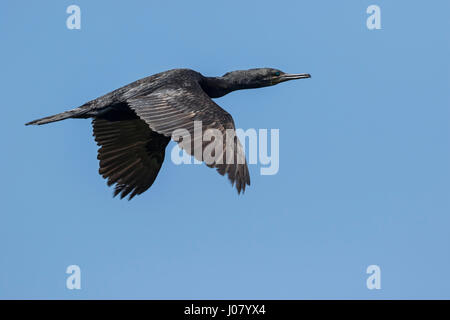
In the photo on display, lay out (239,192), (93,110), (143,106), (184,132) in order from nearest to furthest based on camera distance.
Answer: (239,192) → (184,132) → (143,106) → (93,110)

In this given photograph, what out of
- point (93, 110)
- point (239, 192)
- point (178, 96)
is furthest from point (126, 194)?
point (239, 192)

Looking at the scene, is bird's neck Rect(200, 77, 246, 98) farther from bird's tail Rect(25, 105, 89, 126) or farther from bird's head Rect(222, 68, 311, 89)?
bird's tail Rect(25, 105, 89, 126)

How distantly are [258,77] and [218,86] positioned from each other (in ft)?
2.56

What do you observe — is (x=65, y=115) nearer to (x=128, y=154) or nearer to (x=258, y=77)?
(x=128, y=154)

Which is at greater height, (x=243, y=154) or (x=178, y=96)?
(x=178, y=96)

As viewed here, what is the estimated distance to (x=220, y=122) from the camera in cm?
1095

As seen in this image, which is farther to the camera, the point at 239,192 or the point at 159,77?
the point at 159,77

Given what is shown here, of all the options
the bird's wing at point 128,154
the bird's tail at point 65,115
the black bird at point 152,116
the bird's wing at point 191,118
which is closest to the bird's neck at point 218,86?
the black bird at point 152,116

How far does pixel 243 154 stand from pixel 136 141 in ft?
13.0

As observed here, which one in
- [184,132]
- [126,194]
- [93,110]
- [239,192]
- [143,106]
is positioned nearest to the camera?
[239,192]

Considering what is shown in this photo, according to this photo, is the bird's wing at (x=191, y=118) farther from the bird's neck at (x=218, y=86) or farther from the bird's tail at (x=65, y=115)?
the bird's tail at (x=65, y=115)

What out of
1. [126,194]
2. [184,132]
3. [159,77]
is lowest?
[126,194]

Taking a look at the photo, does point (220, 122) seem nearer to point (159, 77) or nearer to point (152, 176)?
point (159, 77)

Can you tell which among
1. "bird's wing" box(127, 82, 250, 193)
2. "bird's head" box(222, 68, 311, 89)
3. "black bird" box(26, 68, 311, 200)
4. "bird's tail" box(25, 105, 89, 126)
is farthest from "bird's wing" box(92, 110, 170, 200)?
"bird's wing" box(127, 82, 250, 193)
